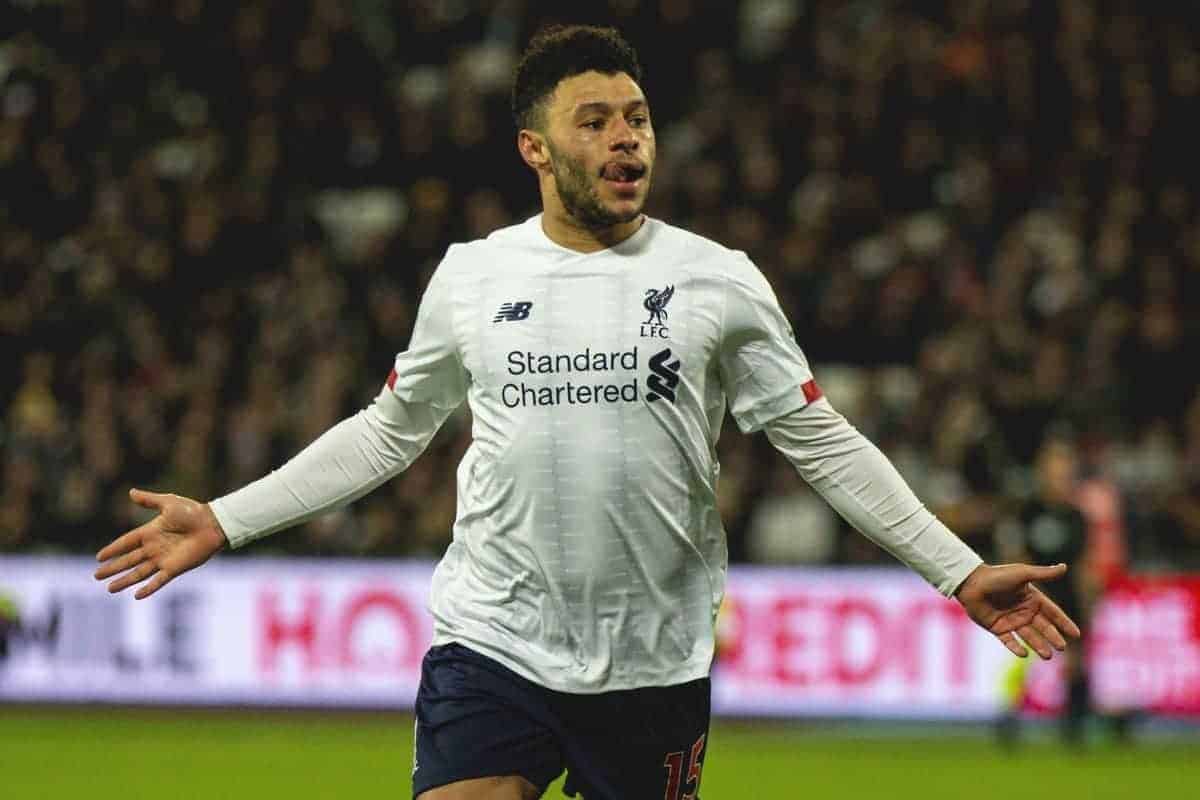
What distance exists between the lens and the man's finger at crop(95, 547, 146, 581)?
466 cm

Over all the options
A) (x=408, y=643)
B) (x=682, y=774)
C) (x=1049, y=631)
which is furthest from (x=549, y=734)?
(x=408, y=643)

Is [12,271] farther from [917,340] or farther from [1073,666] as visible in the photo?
[1073,666]

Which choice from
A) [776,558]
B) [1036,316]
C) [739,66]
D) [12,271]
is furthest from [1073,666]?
[12,271]

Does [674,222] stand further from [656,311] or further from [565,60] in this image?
[656,311]

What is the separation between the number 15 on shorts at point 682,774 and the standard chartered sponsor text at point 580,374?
2.58 feet

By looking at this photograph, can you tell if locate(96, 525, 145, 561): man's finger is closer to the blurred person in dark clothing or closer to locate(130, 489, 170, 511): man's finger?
locate(130, 489, 170, 511): man's finger

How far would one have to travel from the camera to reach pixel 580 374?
14.9 feet

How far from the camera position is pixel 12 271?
15242 mm

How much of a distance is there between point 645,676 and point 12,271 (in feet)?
38.1

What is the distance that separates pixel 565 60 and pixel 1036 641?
5.33ft

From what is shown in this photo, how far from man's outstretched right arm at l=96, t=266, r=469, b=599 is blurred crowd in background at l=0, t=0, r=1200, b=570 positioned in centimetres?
818

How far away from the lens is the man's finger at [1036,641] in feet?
14.8

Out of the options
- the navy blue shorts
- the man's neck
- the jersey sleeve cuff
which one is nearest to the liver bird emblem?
the man's neck

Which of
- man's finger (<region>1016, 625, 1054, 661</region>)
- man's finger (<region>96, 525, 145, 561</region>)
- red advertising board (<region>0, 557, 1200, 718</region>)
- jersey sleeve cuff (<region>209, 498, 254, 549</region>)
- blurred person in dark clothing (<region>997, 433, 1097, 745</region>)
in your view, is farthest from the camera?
red advertising board (<region>0, 557, 1200, 718</region>)
